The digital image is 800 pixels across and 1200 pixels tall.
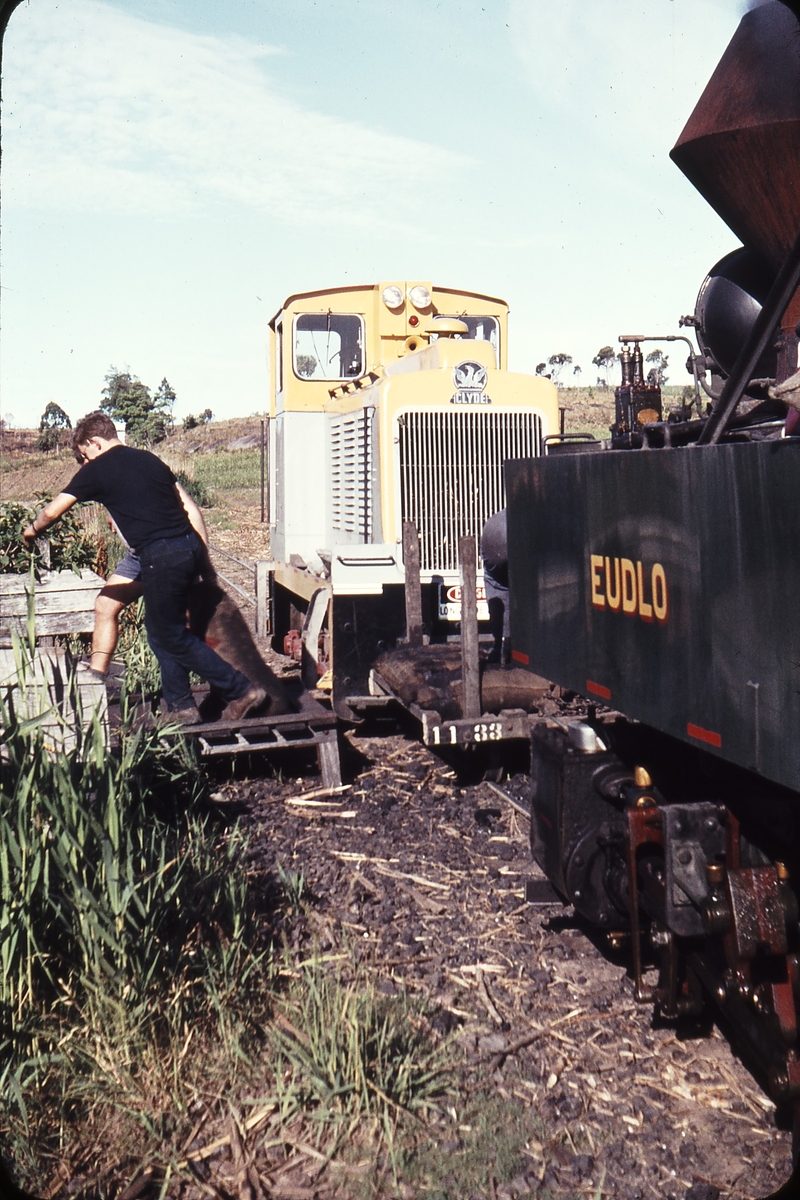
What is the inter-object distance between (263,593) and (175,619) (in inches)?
Answer: 184

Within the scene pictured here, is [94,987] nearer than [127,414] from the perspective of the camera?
Yes

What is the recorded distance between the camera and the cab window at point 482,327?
9086mm

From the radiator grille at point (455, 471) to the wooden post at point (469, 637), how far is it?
62.4 inches

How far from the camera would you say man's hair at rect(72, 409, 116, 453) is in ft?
20.6

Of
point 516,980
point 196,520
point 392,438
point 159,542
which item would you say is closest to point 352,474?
point 392,438

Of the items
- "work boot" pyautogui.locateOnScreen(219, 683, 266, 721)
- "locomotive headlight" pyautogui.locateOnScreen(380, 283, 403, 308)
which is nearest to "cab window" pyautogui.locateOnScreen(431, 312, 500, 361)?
"locomotive headlight" pyautogui.locateOnScreen(380, 283, 403, 308)

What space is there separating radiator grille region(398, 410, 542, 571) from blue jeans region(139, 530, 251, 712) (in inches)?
75.3

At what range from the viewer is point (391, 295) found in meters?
8.85

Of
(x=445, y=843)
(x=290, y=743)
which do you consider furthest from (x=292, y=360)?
(x=445, y=843)

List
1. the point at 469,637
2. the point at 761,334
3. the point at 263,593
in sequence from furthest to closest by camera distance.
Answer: the point at 263,593, the point at 469,637, the point at 761,334

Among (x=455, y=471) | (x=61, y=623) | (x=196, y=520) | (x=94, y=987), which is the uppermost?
(x=455, y=471)

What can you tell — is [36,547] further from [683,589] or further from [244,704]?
[683,589]

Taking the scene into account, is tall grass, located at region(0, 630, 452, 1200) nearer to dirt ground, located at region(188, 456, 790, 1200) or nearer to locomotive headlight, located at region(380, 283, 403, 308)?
dirt ground, located at region(188, 456, 790, 1200)

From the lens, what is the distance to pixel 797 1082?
104 inches
